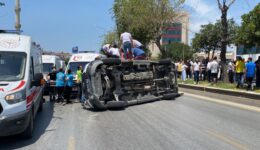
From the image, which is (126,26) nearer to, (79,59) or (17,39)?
(79,59)

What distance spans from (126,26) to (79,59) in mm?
27832

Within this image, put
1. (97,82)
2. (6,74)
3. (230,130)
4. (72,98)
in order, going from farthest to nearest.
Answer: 1. (72,98)
2. (97,82)
3. (230,130)
4. (6,74)

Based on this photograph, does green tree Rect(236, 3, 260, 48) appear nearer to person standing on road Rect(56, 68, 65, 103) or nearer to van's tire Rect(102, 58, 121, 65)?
person standing on road Rect(56, 68, 65, 103)

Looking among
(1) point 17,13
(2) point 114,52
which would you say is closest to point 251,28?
(2) point 114,52

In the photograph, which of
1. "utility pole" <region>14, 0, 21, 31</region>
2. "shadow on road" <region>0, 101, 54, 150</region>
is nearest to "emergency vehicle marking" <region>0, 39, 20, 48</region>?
"shadow on road" <region>0, 101, 54, 150</region>

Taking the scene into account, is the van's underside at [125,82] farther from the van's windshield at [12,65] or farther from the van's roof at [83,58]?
the van's roof at [83,58]

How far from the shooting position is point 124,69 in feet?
48.2

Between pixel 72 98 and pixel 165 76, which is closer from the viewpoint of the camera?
pixel 165 76

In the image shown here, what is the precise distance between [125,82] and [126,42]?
7.40 ft

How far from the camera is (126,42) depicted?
1620 cm

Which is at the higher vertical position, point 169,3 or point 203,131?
point 169,3

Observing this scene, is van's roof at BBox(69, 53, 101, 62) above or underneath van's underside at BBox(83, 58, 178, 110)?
above

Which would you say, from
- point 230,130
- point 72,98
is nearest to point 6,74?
point 230,130

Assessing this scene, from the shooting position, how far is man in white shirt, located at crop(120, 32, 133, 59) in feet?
A: 53.1
